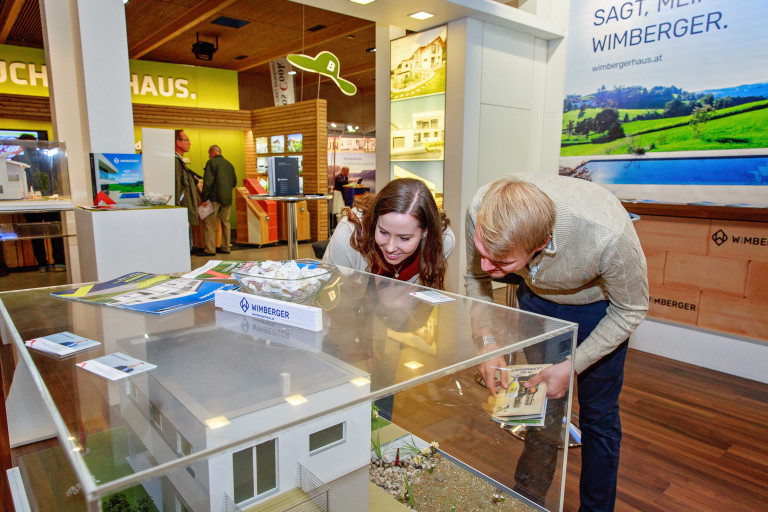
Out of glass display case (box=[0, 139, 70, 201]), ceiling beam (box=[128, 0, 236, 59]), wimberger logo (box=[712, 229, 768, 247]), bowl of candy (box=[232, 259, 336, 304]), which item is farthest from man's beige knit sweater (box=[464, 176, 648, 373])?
ceiling beam (box=[128, 0, 236, 59])

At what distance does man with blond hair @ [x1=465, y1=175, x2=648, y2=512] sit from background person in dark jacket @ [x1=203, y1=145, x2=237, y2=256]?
6.50m

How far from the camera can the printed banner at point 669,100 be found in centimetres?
334

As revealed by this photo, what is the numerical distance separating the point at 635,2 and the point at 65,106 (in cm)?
494

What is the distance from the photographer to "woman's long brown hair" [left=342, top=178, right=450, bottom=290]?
178 cm

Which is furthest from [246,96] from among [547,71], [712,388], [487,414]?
[487,414]

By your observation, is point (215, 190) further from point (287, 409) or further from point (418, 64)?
point (287, 409)

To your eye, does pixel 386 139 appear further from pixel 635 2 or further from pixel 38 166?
pixel 38 166

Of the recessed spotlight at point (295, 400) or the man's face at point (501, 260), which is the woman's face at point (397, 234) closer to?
the man's face at point (501, 260)

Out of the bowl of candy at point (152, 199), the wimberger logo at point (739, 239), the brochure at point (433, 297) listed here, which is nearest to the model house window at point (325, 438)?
the brochure at point (433, 297)

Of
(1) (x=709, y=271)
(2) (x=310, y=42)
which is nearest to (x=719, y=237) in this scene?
(1) (x=709, y=271)

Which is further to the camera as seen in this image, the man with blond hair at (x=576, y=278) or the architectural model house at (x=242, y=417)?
the man with blond hair at (x=576, y=278)

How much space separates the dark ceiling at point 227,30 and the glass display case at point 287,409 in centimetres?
647

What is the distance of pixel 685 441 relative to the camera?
7.89 ft

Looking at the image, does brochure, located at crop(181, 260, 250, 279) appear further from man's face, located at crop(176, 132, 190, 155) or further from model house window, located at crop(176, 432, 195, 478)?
man's face, located at crop(176, 132, 190, 155)
